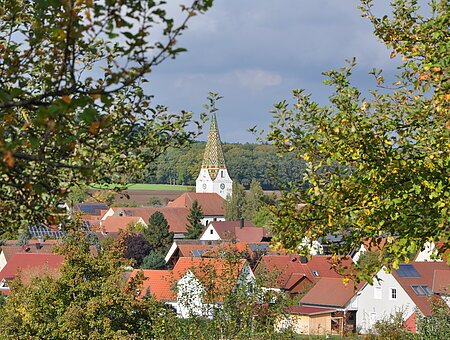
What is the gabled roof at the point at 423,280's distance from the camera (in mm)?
46906

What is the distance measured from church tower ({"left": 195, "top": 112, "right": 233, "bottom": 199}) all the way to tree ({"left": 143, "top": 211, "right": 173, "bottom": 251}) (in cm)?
6977

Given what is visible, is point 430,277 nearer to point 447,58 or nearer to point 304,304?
point 304,304

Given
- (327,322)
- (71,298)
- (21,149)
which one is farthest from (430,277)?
(21,149)

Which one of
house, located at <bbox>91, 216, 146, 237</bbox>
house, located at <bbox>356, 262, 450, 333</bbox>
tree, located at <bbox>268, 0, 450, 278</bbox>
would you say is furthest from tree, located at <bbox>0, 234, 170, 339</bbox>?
house, located at <bbox>91, 216, 146, 237</bbox>

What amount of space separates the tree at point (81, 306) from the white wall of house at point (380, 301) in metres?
29.3

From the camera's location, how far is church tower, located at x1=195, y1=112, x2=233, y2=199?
153 metres

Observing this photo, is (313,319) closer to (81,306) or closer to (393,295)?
(393,295)

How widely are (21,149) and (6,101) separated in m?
0.79

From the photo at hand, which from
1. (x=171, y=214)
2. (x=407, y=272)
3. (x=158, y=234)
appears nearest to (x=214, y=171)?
(x=171, y=214)

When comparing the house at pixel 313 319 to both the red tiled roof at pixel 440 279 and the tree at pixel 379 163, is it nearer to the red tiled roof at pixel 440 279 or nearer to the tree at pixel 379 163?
the red tiled roof at pixel 440 279

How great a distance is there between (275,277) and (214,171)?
13243 cm

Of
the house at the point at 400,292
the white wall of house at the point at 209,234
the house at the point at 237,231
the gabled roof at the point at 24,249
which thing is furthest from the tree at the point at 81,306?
the white wall of house at the point at 209,234

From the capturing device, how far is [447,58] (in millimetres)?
7895

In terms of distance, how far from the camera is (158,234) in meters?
80.8
